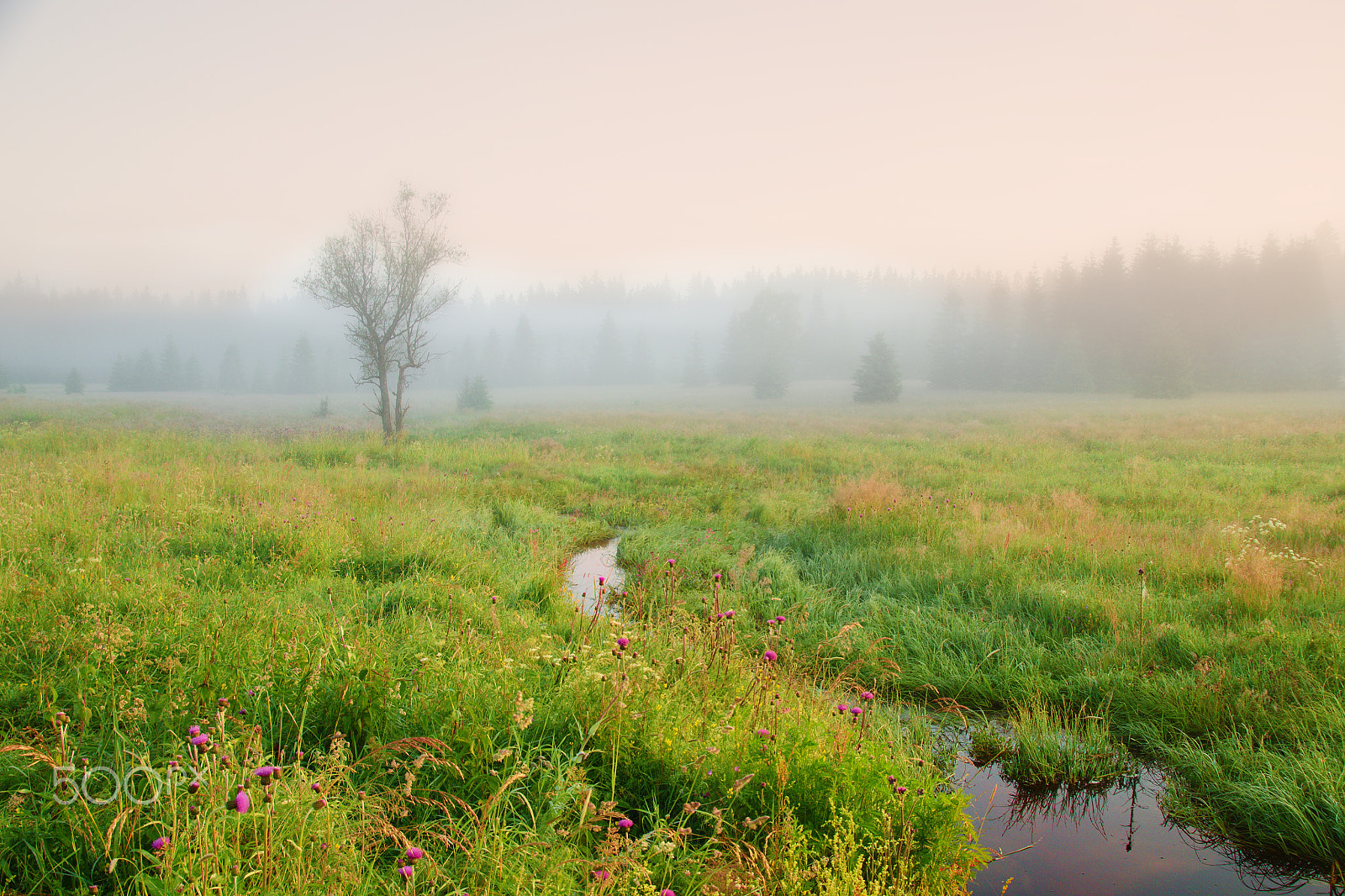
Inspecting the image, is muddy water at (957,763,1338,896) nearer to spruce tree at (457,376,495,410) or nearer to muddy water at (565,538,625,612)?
muddy water at (565,538,625,612)

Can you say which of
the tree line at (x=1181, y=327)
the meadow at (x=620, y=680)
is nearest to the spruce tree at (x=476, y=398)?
the meadow at (x=620, y=680)

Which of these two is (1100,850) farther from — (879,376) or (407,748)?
(879,376)

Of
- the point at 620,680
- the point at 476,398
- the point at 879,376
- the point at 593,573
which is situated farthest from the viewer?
the point at 879,376

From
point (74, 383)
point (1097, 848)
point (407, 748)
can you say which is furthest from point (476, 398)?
point (74, 383)

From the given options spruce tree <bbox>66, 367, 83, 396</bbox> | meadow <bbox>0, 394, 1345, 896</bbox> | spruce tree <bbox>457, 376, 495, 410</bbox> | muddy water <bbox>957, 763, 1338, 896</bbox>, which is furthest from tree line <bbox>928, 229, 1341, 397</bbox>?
spruce tree <bbox>66, 367, 83, 396</bbox>

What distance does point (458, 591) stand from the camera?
6.04m

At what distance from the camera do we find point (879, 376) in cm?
5144

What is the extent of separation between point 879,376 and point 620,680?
169 ft

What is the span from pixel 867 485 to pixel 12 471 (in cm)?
1281

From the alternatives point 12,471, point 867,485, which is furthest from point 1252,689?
point 12,471

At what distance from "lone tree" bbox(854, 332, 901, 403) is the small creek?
49632 millimetres

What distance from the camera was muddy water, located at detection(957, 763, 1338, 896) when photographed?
10.3 feet

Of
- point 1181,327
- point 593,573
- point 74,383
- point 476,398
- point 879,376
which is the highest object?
point 1181,327

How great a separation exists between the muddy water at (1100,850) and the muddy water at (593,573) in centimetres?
364
